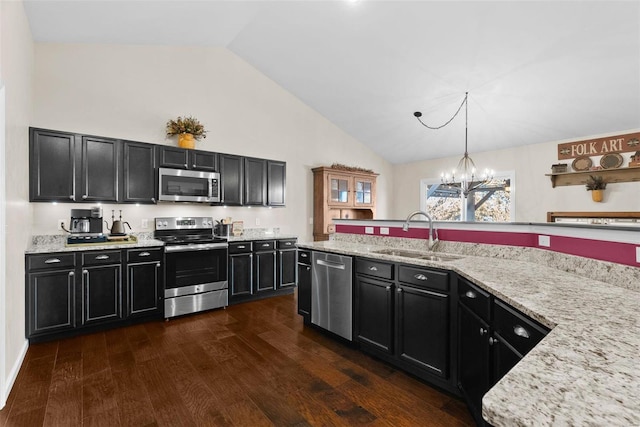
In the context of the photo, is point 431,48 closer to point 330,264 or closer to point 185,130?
point 330,264

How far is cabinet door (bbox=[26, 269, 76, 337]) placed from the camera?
9.80 feet

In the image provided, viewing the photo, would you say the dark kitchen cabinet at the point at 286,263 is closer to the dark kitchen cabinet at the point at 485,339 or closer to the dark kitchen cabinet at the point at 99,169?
the dark kitchen cabinet at the point at 99,169

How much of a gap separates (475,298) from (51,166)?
421 centimetres

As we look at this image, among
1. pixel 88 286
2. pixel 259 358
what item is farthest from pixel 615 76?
pixel 88 286

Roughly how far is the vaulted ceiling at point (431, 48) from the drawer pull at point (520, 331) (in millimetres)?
3204

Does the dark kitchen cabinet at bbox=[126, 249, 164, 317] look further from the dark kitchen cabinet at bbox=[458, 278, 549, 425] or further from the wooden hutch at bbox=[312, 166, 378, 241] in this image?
the dark kitchen cabinet at bbox=[458, 278, 549, 425]

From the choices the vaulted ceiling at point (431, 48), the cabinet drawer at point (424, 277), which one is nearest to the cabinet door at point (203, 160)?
the vaulted ceiling at point (431, 48)

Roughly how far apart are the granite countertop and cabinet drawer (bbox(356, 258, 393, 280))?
98cm

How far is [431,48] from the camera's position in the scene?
3.88m

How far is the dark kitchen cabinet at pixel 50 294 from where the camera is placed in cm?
299

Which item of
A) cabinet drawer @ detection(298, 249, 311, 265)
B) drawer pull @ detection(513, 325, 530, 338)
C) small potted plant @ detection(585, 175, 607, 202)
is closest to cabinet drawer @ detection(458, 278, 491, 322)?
drawer pull @ detection(513, 325, 530, 338)

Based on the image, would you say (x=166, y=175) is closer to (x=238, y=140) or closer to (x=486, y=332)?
(x=238, y=140)

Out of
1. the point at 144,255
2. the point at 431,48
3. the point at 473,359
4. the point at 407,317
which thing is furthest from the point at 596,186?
the point at 144,255

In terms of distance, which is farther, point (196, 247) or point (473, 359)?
point (196, 247)
